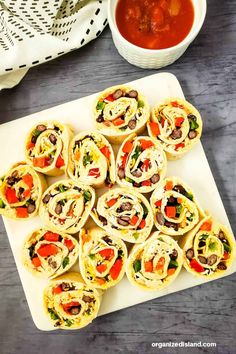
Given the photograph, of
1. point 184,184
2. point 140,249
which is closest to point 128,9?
point 184,184

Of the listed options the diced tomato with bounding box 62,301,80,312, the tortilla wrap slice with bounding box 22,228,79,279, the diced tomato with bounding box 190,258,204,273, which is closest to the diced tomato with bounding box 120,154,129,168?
the tortilla wrap slice with bounding box 22,228,79,279

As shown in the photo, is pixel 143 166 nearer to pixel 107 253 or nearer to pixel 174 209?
pixel 174 209

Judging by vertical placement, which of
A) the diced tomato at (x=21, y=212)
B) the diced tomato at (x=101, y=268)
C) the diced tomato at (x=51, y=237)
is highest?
the diced tomato at (x=21, y=212)

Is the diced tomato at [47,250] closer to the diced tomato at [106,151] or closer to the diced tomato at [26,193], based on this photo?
the diced tomato at [26,193]

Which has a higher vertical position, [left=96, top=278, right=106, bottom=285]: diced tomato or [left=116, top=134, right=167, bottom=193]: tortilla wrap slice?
[left=116, top=134, right=167, bottom=193]: tortilla wrap slice

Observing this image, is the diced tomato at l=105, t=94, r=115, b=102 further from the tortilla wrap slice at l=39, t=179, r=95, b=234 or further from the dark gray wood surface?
the tortilla wrap slice at l=39, t=179, r=95, b=234

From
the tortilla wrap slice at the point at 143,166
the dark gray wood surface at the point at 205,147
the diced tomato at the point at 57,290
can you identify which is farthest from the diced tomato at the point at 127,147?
the diced tomato at the point at 57,290
